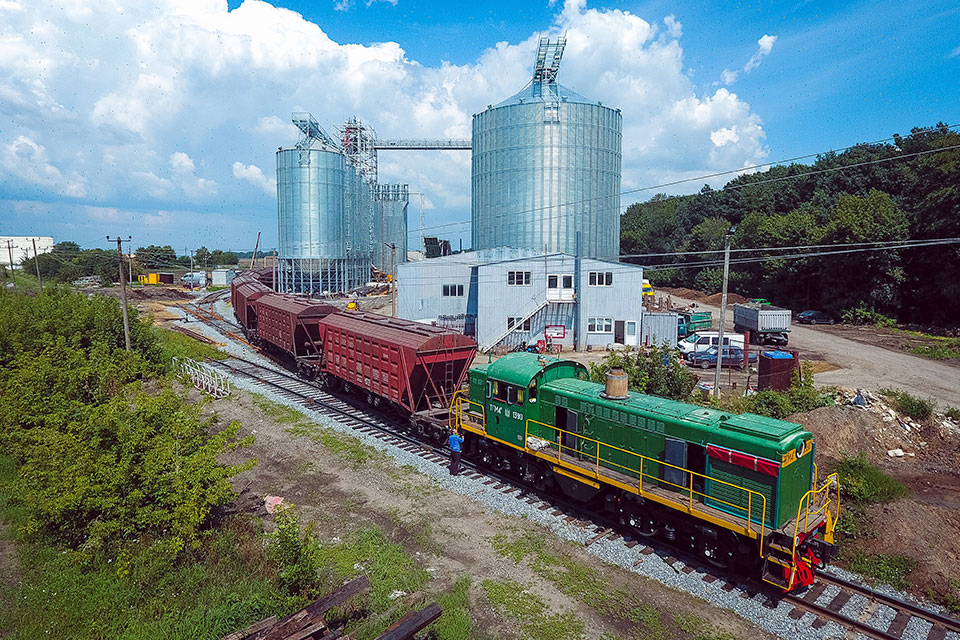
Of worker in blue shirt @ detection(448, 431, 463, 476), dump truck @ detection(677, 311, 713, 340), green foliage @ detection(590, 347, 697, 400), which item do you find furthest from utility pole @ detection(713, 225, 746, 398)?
dump truck @ detection(677, 311, 713, 340)

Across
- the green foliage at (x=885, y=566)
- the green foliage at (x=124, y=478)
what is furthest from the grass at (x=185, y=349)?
the green foliage at (x=885, y=566)

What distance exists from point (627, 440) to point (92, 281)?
99.4m

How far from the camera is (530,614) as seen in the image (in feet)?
31.9

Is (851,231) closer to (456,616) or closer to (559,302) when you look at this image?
(559,302)

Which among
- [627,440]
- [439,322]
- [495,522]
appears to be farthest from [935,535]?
[439,322]

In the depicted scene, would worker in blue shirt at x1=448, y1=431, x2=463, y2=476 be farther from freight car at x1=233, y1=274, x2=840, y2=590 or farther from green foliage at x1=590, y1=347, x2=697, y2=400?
green foliage at x1=590, y1=347, x2=697, y2=400

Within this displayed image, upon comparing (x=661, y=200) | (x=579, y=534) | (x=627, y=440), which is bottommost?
(x=579, y=534)

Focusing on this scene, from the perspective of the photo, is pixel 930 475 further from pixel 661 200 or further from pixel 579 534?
pixel 661 200

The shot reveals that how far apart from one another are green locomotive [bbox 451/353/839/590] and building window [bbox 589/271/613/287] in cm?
2198

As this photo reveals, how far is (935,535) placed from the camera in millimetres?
11945

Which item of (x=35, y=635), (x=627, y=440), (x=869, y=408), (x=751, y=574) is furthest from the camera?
(x=869, y=408)

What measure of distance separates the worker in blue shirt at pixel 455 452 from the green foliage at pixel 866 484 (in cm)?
1017

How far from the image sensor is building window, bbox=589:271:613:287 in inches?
1446

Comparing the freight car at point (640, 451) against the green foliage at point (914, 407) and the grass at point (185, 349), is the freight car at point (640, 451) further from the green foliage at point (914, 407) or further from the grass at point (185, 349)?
the grass at point (185, 349)
